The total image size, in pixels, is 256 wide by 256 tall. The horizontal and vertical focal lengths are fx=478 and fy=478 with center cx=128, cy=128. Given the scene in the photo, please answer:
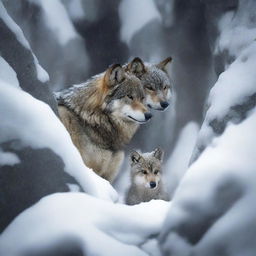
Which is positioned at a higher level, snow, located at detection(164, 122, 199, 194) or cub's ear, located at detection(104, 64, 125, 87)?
snow, located at detection(164, 122, 199, 194)

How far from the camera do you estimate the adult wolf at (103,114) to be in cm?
421

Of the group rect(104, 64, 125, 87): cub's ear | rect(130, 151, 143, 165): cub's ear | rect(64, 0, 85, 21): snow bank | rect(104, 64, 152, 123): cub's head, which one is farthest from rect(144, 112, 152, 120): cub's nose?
rect(64, 0, 85, 21): snow bank

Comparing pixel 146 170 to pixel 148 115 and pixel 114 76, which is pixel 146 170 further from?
pixel 114 76

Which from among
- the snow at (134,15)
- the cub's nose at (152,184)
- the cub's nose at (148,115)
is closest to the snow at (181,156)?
the cub's nose at (152,184)

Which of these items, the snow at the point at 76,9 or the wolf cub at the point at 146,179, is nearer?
the wolf cub at the point at 146,179

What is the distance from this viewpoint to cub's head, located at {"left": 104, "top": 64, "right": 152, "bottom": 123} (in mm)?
4281

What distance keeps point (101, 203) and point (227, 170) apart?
65cm

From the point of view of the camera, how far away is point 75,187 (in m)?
2.53

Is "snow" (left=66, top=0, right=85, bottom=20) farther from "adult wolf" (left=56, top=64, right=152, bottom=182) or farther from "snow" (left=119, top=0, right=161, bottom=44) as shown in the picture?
"adult wolf" (left=56, top=64, right=152, bottom=182)

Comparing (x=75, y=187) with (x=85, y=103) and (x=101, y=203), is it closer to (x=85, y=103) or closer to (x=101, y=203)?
(x=101, y=203)

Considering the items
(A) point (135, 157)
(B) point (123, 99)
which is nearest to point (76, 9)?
(A) point (135, 157)

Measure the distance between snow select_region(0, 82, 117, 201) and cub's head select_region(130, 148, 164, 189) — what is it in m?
2.41

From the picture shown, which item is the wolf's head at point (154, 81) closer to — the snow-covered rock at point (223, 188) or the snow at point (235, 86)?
the snow at point (235, 86)

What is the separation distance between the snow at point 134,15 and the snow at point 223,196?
3.92 m
